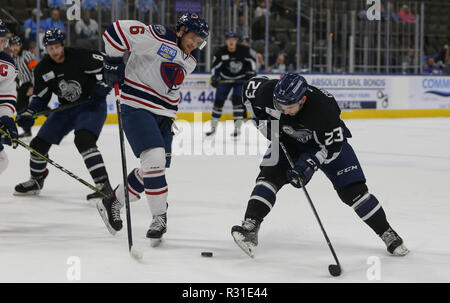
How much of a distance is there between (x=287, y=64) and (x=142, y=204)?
7758mm

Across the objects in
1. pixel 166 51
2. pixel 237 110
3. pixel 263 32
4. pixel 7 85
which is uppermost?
pixel 263 32

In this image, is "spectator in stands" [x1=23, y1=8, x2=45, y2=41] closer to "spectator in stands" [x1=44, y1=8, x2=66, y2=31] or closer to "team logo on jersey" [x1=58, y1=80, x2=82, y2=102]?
"spectator in stands" [x1=44, y1=8, x2=66, y2=31]

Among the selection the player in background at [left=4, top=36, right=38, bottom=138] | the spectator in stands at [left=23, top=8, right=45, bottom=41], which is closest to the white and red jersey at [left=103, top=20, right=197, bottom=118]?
the player in background at [left=4, top=36, right=38, bottom=138]

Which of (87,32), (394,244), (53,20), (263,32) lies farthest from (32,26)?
(394,244)

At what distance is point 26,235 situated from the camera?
3.57 metres

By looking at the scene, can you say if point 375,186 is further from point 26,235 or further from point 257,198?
point 26,235

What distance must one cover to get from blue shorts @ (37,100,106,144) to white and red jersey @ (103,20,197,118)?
40.5 inches

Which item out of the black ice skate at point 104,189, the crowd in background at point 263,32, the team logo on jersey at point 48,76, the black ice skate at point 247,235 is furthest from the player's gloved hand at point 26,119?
the crowd in background at point 263,32

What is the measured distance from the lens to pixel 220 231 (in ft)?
12.2

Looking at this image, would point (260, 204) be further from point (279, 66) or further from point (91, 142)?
point (279, 66)

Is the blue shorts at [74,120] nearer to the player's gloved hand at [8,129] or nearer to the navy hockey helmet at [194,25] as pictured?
the player's gloved hand at [8,129]

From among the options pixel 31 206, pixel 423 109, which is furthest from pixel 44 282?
pixel 423 109

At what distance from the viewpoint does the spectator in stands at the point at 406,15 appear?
1335 centimetres

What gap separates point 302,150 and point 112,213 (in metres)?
0.98
